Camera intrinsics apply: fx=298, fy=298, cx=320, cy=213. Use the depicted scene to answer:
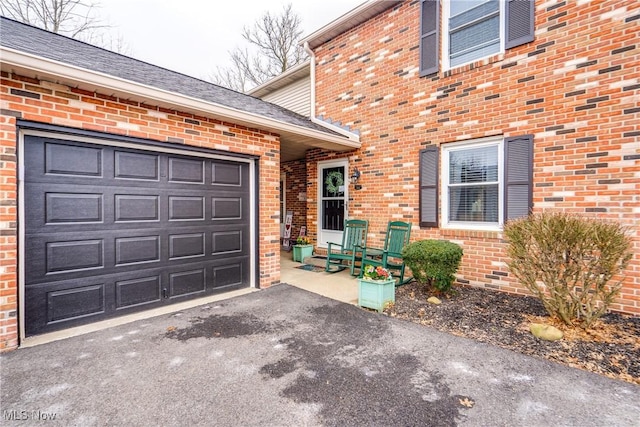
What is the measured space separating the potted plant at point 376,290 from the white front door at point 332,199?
2812mm

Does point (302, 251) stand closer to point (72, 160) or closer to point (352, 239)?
point (352, 239)

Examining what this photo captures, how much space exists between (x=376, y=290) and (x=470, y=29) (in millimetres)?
4631

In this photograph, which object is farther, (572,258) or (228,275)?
(228,275)

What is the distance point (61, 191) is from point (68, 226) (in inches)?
15.2

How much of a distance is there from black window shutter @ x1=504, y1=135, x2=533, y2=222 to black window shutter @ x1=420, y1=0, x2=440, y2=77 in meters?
1.92

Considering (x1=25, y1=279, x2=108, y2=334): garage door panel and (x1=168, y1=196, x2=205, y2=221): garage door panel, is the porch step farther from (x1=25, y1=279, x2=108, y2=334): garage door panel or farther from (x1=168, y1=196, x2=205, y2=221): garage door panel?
(x1=25, y1=279, x2=108, y2=334): garage door panel

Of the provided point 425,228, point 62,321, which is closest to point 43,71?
point 62,321

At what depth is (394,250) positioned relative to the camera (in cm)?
557

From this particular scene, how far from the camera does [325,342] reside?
3.05m

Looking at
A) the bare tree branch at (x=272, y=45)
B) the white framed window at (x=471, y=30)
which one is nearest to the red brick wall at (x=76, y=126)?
→ the white framed window at (x=471, y=30)

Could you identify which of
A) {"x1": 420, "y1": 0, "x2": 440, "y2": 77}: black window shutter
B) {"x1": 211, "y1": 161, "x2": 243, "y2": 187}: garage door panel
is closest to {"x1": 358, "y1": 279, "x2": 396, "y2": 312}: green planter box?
{"x1": 211, "y1": 161, "x2": 243, "y2": 187}: garage door panel

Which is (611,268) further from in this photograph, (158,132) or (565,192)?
(158,132)

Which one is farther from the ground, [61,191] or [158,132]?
[158,132]

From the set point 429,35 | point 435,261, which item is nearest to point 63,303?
point 435,261
